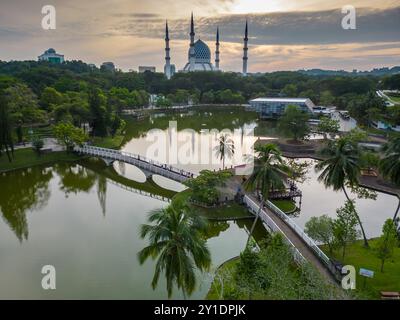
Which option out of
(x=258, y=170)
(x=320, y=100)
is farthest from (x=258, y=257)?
(x=320, y=100)

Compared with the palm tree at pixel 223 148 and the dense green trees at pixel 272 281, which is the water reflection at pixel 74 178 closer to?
the palm tree at pixel 223 148

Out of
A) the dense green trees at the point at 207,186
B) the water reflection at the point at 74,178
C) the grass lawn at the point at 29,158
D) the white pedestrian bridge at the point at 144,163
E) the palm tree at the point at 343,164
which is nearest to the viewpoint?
the palm tree at the point at 343,164

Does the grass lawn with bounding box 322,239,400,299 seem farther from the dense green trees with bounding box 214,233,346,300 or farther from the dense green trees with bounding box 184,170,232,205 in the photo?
the dense green trees with bounding box 184,170,232,205

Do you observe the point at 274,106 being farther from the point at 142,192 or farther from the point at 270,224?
the point at 270,224

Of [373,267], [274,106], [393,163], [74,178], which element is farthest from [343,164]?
[274,106]

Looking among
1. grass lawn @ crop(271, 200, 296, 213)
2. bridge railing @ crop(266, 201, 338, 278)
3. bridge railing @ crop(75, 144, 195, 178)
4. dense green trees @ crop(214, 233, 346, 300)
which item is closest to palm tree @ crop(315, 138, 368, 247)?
bridge railing @ crop(266, 201, 338, 278)

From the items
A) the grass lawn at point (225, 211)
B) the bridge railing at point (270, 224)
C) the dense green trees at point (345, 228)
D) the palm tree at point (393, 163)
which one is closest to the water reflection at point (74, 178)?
the grass lawn at point (225, 211)
